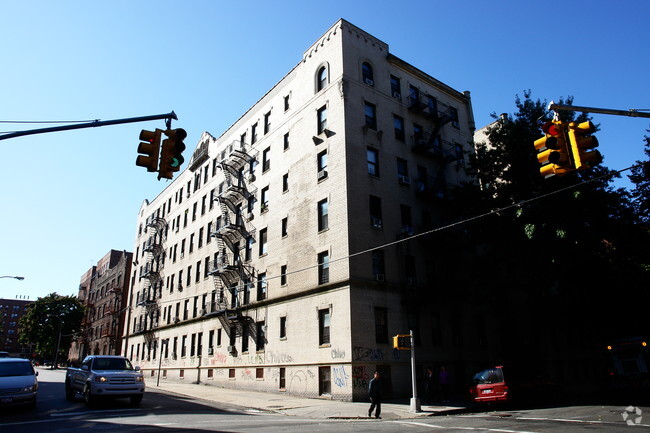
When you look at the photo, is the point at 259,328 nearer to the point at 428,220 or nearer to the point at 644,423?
the point at 428,220

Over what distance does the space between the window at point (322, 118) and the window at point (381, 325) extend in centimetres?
1225

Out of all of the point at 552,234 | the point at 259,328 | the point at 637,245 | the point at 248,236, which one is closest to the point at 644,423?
the point at 552,234

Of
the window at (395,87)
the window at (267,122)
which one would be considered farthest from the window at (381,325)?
the window at (267,122)

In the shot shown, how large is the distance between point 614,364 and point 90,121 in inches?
1211

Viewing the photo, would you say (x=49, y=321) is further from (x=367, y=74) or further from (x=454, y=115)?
(x=454, y=115)

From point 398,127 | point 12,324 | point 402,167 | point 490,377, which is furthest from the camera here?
point 12,324

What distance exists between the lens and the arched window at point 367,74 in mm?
28938

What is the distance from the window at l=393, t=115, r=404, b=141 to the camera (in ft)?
97.1

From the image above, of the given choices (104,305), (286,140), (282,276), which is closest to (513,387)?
(282,276)

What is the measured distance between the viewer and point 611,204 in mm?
24031

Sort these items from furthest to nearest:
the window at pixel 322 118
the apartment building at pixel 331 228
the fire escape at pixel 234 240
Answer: the fire escape at pixel 234 240 < the window at pixel 322 118 < the apartment building at pixel 331 228

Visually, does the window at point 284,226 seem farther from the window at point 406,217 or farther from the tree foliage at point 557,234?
the tree foliage at point 557,234

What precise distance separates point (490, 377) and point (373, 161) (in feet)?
46.4

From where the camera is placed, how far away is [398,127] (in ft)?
98.3
